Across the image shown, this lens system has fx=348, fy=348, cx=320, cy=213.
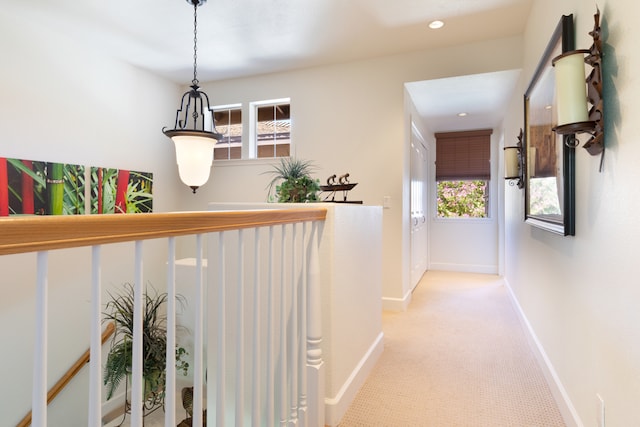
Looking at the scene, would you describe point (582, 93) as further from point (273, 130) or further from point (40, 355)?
point (273, 130)

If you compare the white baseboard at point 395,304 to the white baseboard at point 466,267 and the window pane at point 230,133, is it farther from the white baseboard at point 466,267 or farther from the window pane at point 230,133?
the window pane at point 230,133

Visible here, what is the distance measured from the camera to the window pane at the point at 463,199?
19.0 feet

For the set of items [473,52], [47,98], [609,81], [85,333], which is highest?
[473,52]

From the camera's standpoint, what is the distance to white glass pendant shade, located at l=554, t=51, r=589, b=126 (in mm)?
1280

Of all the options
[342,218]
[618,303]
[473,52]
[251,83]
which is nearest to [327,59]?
[251,83]

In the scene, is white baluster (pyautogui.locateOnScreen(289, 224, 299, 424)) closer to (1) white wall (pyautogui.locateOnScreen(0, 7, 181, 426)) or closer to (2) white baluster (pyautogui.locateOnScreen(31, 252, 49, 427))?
(2) white baluster (pyautogui.locateOnScreen(31, 252, 49, 427))

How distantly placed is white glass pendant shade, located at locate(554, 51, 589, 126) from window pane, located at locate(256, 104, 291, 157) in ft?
10.5

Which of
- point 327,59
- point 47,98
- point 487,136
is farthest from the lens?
point 487,136

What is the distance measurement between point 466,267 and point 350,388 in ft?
14.4

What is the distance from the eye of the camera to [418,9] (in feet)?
9.22

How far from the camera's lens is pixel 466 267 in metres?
5.66

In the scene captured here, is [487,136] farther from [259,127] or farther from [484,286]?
[259,127]

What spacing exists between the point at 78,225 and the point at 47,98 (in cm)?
344

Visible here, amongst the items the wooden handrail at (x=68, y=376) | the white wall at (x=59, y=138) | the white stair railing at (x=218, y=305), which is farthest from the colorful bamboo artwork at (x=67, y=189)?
the white stair railing at (x=218, y=305)
